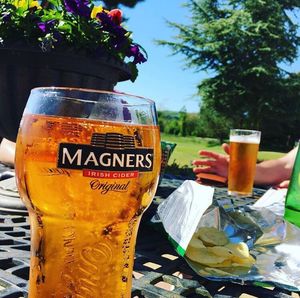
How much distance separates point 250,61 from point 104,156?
21.8 metres

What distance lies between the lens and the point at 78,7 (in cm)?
114

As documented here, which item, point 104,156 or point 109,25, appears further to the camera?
point 109,25

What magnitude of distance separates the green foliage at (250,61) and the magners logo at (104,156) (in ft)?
68.1

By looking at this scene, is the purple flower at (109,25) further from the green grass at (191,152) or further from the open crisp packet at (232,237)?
the green grass at (191,152)

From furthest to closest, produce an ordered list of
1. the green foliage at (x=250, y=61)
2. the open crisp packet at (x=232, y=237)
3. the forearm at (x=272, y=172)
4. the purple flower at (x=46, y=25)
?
the green foliage at (x=250, y=61) → the forearm at (x=272, y=172) → the purple flower at (x=46, y=25) → the open crisp packet at (x=232, y=237)

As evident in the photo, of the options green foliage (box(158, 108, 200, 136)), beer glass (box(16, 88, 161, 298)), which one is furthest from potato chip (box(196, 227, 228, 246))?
green foliage (box(158, 108, 200, 136))

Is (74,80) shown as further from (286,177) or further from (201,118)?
(201,118)

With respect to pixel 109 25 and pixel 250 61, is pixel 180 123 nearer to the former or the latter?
pixel 250 61

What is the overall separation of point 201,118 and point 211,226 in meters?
23.8

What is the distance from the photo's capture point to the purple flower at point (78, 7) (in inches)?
44.6

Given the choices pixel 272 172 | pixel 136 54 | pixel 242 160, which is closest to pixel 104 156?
pixel 136 54

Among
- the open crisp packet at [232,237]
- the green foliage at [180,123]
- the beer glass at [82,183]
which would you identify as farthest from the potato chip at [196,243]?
the green foliage at [180,123]

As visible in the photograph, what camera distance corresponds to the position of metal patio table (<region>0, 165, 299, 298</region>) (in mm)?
639

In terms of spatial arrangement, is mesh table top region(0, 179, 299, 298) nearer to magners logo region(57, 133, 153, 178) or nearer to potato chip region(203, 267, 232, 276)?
potato chip region(203, 267, 232, 276)
